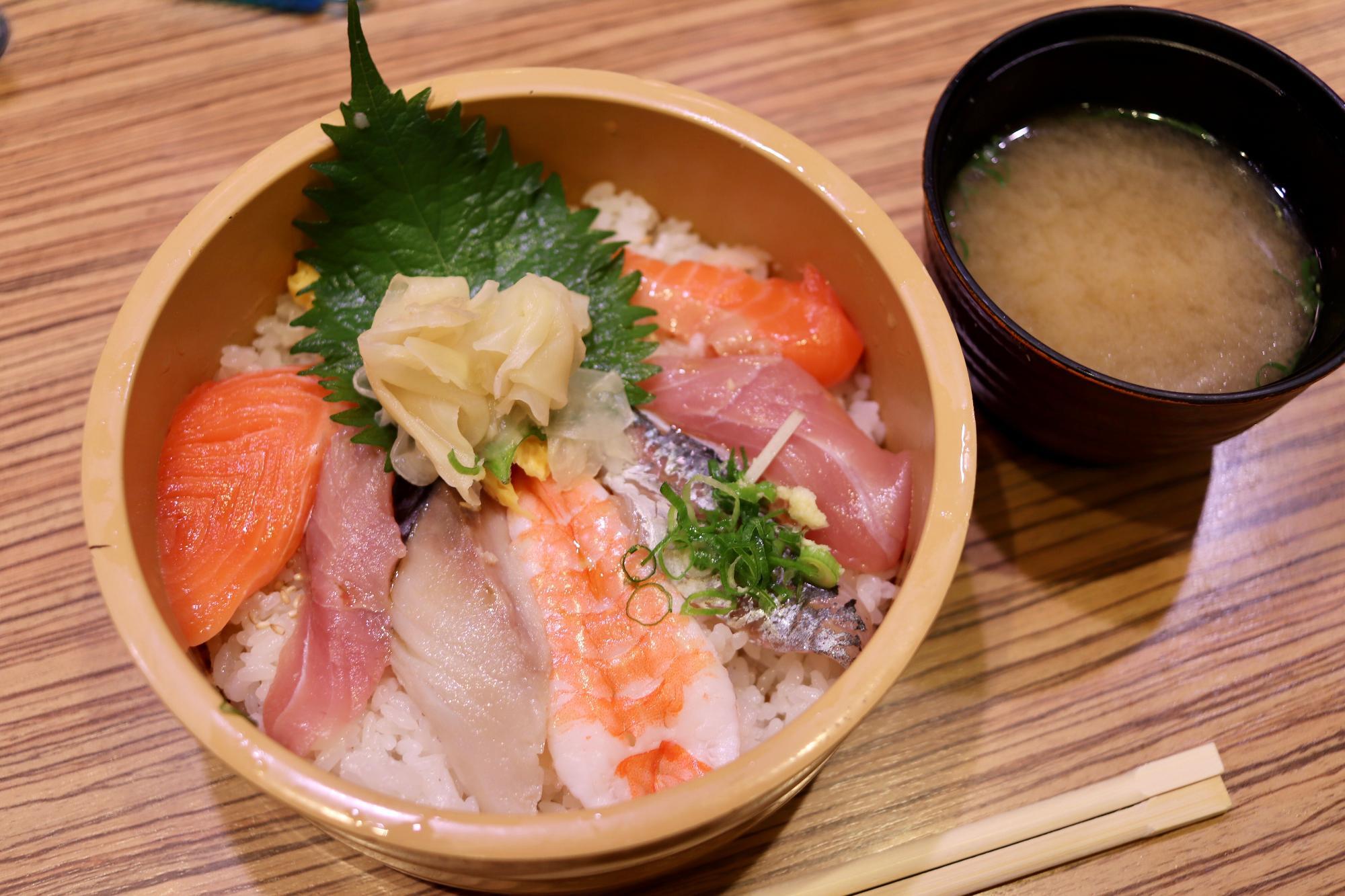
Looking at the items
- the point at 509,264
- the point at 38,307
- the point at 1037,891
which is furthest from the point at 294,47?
the point at 1037,891

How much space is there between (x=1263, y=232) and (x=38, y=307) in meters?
2.82

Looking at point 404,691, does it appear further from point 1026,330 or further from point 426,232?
point 1026,330

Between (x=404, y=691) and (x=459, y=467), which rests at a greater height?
(x=459, y=467)

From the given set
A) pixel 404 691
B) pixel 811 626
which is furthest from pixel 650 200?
pixel 404 691

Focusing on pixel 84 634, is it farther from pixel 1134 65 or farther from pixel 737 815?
pixel 1134 65

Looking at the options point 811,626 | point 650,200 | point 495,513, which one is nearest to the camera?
point 811,626

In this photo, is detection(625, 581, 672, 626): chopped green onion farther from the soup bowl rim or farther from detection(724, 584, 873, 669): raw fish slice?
the soup bowl rim

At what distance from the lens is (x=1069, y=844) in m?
1.65

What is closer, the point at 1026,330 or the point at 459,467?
the point at 459,467

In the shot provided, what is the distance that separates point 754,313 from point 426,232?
2.36 ft

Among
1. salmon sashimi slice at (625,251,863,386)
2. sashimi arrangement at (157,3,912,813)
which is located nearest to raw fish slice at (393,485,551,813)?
sashimi arrangement at (157,3,912,813)

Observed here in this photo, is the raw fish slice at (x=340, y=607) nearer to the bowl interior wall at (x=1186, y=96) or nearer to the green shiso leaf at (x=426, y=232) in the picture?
the green shiso leaf at (x=426, y=232)

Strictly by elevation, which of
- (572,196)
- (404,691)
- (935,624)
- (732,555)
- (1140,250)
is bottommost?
(935,624)

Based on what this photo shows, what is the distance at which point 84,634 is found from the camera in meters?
1.83
